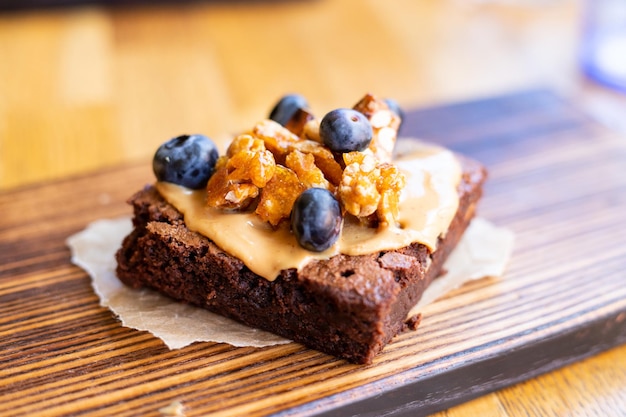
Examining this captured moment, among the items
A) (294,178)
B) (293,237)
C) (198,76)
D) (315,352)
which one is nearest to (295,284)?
(293,237)

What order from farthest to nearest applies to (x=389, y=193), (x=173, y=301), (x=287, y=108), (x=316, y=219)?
1. (x=287, y=108)
2. (x=173, y=301)
3. (x=389, y=193)
4. (x=316, y=219)

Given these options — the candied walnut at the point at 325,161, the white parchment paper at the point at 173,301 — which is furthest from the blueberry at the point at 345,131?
the white parchment paper at the point at 173,301

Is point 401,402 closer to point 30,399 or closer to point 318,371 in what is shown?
point 318,371

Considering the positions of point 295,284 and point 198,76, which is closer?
point 295,284

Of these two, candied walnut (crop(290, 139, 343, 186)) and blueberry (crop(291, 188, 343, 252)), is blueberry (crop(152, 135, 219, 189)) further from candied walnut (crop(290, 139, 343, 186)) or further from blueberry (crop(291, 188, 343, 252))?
blueberry (crop(291, 188, 343, 252))

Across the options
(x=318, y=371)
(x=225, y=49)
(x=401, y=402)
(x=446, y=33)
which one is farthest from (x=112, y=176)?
(x=446, y=33)

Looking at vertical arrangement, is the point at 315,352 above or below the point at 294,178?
below

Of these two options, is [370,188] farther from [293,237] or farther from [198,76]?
[198,76]

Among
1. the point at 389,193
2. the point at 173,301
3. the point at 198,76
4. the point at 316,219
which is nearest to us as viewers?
the point at 316,219
